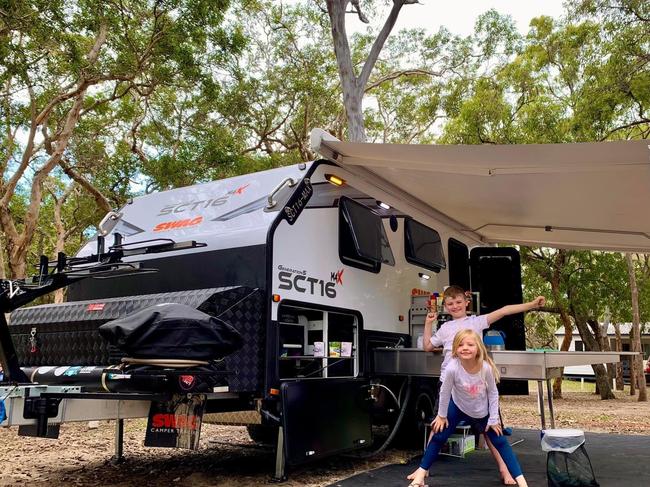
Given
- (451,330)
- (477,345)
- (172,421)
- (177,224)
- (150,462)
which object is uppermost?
(177,224)

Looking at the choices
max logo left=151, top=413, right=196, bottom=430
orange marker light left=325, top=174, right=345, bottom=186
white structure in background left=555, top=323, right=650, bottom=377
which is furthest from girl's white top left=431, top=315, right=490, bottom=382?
white structure in background left=555, top=323, right=650, bottom=377

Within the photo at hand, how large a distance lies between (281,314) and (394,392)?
188cm

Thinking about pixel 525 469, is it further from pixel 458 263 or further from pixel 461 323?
pixel 458 263

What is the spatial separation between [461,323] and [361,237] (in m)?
1.17

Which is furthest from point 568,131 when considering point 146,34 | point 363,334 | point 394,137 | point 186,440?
point 186,440

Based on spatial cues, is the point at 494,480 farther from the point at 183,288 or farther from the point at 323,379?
the point at 183,288

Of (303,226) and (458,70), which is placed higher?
(458,70)

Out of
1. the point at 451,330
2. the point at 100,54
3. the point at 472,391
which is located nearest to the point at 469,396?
the point at 472,391

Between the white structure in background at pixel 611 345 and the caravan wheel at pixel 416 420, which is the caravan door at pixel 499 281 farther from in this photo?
the white structure in background at pixel 611 345

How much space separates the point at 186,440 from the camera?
3.94 metres

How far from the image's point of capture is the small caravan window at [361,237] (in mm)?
5445

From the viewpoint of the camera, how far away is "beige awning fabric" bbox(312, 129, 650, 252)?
15.0 feet

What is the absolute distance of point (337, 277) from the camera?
5.31 metres

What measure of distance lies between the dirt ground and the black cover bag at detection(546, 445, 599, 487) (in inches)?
65.9
